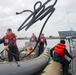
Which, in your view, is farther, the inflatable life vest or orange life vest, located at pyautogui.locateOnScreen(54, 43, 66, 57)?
the inflatable life vest

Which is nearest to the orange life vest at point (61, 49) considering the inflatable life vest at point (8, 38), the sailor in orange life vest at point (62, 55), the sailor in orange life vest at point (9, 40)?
the sailor in orange life vest at point (62, 55)

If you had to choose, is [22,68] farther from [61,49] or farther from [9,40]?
[61,49]

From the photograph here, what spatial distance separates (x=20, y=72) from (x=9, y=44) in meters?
1.23

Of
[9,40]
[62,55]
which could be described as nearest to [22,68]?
[9,40]

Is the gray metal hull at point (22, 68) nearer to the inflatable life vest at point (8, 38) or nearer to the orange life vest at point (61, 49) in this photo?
the inflatable life vest at point (8, 38)

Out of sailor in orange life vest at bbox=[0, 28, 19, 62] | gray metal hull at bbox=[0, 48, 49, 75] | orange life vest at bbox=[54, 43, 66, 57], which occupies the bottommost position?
gray metal hull at bbox=[0, 48, 49, 75]

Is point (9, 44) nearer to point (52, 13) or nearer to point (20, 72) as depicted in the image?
point (20, 72)

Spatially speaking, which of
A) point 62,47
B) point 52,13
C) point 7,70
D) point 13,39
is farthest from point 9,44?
point 52,13

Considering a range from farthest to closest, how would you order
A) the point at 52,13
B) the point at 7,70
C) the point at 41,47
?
the point at 41,47 < the point at 7,70 < the point at 52,13

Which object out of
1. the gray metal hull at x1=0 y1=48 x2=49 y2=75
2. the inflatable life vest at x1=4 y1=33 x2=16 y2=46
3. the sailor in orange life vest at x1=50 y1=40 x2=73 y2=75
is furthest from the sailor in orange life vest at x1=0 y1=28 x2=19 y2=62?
the sailor in orange life vest at x1=50 y1=40 x2=73 y2=75

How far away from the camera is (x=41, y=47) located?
61.0 ft

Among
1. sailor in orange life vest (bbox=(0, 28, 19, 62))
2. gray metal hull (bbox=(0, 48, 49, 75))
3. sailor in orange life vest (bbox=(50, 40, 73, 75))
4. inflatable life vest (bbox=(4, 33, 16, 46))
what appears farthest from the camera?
inflatable life vest (bbox=(4, 33, 16, 46))

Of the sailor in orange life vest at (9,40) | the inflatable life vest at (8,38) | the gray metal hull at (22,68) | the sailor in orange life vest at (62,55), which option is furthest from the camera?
the inflatable life vest at (8,38)

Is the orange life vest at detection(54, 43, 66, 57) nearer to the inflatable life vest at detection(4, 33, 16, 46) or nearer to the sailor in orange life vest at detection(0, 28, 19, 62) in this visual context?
the sailor in orange life vest at detection(0, 28, 19, 62)
